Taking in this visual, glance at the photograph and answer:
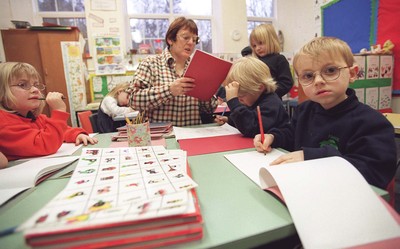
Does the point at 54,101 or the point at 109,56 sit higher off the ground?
the point at 109,56

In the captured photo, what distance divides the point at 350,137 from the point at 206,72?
66 cm

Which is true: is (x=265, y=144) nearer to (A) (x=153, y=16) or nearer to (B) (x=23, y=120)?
(B) (x=23, y=120)

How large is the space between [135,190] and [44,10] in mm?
4741

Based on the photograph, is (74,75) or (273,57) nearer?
(273,57)

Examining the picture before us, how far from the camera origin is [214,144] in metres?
0.92

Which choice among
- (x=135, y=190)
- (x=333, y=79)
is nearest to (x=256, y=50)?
(x=333, y=79)

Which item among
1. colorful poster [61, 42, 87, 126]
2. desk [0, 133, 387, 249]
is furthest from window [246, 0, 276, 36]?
desk [0, 133, 387, 249]

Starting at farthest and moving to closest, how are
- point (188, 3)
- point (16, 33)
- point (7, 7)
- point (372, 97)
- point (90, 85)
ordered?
point (188, 3)
point (90, 85)
point (7, 7)
point (16, 33)
point (372, 97)

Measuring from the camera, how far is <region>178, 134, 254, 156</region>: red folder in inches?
33.4

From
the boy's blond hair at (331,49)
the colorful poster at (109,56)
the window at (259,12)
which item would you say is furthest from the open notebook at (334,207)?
the window at (259,12)

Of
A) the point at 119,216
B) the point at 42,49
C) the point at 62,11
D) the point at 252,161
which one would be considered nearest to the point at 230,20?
the point at 62,11

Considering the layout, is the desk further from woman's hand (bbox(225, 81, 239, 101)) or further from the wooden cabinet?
the wooden cabinet

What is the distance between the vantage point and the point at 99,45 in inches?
147

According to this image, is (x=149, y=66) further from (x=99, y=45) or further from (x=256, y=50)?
(x=99, y=45)
